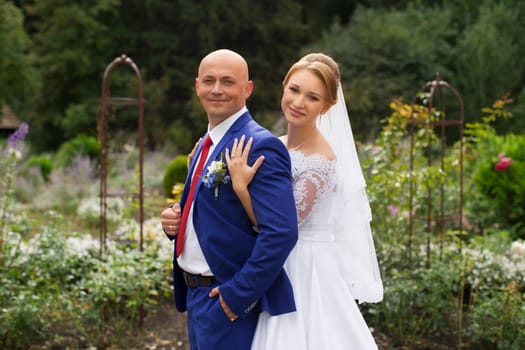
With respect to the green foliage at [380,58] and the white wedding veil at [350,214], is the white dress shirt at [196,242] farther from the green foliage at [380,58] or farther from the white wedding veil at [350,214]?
the green foliage at [380,58]

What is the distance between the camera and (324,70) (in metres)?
2.51

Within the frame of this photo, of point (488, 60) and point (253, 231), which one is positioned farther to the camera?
point (488, 60)

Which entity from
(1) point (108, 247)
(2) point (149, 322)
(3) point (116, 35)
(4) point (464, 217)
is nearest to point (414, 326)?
(2) point (149, 322)

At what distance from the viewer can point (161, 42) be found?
2373cm

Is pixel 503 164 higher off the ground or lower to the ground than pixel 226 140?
higher

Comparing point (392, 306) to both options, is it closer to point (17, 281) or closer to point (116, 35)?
point (17, 281)

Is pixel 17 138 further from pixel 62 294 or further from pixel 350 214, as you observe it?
pixel 350 214

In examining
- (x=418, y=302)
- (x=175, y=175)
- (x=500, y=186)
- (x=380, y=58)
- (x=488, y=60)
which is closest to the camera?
(x=418, y=302)

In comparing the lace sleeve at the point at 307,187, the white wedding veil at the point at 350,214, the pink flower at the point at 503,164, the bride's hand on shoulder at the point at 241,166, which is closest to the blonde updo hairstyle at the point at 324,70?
the white wedding veil at the point at 350,214

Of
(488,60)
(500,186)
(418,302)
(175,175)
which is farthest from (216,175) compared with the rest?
(488,60)

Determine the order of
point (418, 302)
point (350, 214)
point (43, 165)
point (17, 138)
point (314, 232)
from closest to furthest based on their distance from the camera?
point (314, 232) < point (350, 214) < point (418, 302) < point (17, 138) < point (43, 165)

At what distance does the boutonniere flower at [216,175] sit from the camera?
7.34 ft

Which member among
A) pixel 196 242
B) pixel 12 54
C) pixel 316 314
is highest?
pixel 12 54

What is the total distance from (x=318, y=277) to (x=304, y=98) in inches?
28.6
